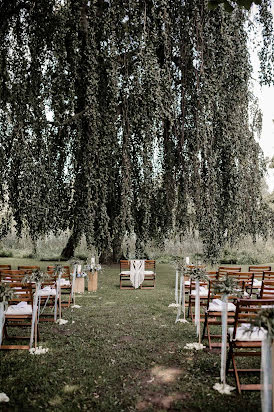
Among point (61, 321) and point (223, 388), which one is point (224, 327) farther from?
point (61, 321)

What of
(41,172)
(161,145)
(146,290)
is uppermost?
(161,145)

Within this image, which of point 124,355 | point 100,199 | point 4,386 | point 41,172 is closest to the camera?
point 4,386

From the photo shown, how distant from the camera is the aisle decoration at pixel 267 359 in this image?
2.29 metres

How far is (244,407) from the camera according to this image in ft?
8.73

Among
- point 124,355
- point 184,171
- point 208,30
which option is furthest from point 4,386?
point 208,30

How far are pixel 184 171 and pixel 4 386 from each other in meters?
4.34

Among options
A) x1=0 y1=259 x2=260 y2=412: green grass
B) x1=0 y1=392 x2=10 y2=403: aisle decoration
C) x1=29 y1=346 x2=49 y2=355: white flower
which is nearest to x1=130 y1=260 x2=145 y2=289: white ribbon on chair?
x1=0 y1=259 x2=260 y2=412: green grass

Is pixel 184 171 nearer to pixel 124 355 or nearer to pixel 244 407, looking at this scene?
pixel 124 355

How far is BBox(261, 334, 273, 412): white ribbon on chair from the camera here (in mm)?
2279

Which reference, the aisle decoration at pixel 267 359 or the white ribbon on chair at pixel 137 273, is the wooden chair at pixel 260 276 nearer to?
the white ribbon on chair at pixel 137 273

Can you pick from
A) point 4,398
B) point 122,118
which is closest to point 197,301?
point 4,398

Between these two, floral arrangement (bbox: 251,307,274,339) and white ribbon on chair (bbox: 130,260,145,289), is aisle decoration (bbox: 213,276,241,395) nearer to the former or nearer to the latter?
floral arrangement (bbox: 251,307,274,339)

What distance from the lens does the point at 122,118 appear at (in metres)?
5.70

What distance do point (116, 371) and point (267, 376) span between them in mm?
1577
